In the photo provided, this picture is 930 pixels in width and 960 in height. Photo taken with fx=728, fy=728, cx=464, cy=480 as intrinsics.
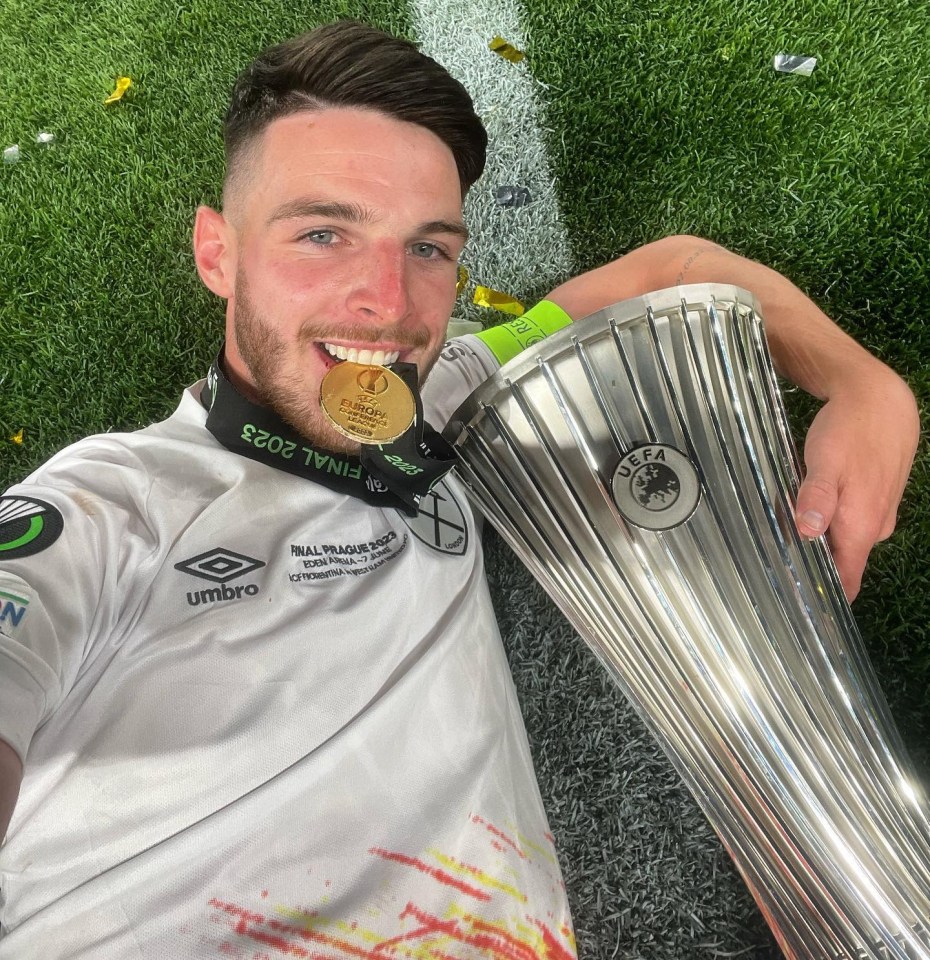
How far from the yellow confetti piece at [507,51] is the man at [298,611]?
23.2 inches

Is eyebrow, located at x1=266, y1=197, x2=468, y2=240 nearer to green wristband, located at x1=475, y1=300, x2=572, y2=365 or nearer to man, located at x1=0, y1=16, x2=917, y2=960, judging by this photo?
man, located at x1=0, y1=16, x2=917, y2=960

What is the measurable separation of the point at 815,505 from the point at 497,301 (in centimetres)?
79

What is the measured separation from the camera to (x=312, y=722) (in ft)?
2.48

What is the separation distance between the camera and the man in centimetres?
67

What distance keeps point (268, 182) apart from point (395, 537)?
0.47 metres

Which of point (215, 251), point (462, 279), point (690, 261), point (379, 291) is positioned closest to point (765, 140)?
point (690, 261)

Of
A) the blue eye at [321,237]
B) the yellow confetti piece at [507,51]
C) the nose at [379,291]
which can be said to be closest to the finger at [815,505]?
the nose at [379,291]

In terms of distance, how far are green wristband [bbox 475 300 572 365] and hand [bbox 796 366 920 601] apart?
430 millimetres

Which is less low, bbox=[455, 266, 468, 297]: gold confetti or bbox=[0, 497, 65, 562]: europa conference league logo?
bbox=[455, 266, 468, 297]: gold confetti

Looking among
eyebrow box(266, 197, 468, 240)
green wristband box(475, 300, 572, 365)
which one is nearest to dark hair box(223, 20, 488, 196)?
eyebrow box(266, 197, 468, 240)

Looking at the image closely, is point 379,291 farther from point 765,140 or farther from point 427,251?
point 765,140

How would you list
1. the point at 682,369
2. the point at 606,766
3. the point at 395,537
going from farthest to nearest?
the point at 606,766 < the point at 395,537 < the point at 682,369

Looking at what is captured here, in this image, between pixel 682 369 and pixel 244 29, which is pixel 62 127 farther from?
pixel 682 369

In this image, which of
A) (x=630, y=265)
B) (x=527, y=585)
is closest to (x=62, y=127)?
(x=630, y=265)
